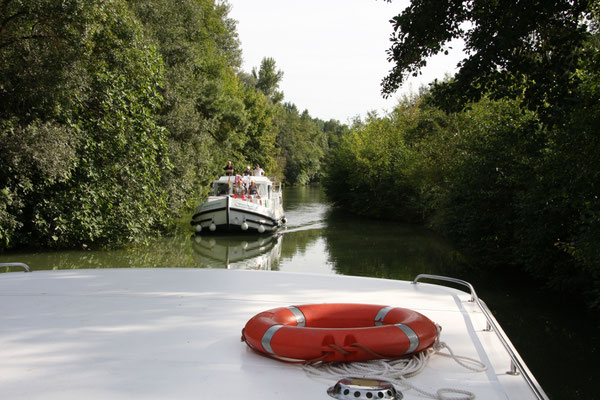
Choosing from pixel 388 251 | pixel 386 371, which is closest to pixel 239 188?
pixel 388 251

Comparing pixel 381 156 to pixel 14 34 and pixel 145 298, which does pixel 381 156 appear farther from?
pixel 145 298

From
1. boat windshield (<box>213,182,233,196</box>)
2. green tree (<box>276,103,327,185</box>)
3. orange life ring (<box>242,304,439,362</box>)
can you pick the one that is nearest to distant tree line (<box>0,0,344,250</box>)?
boat windshield (<box>213,182,233,196</box>)

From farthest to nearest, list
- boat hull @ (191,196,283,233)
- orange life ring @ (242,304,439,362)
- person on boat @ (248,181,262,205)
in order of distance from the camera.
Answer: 1. person on boat @ (248,181,262,205)
2. boat hull @ (191,196,283,233)
3. orange life ring @ (242,304,439,362)

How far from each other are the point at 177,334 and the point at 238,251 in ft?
42.5

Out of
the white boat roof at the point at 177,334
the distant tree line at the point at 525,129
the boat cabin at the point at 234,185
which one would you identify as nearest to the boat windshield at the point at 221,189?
the boat cabin at the point at 234,185

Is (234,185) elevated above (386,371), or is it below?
above

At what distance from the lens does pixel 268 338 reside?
2.76 metres

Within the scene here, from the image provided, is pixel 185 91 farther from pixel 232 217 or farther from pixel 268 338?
pixel 268 338

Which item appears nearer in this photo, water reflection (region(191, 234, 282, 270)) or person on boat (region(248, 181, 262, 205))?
water reflection (region(191, 234, 282, 270))

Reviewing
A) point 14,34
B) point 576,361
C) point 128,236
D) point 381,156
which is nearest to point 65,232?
point 128,236

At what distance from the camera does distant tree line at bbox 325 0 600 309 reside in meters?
6.51

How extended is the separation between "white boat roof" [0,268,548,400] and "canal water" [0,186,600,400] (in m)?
2.64

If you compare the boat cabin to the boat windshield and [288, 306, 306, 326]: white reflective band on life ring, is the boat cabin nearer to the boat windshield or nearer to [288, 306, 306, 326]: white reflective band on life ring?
the boat windshield

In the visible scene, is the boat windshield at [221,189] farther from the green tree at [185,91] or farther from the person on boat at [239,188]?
the green tree at [185,91]
